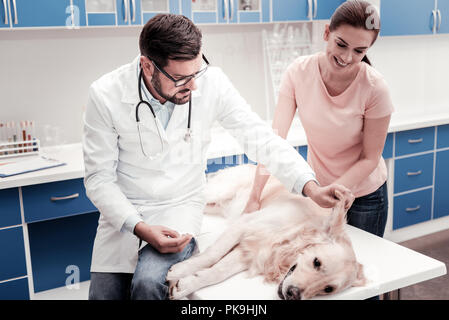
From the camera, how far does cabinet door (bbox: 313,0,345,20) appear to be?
3.33 meters

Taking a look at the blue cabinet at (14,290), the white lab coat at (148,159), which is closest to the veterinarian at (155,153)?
the white lab coat at (148,159)

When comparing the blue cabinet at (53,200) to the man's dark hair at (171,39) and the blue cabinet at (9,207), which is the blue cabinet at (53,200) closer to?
the blue cabinet at (9,207)

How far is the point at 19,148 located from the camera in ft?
8.87

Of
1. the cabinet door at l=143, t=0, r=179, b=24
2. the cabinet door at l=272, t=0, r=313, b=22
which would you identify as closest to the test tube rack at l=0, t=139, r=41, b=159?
the cabinet door at l=143, t=0, r=179, b=24

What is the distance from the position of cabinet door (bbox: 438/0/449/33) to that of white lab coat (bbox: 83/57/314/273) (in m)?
2.84

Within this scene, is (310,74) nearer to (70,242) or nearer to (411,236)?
(70,242)

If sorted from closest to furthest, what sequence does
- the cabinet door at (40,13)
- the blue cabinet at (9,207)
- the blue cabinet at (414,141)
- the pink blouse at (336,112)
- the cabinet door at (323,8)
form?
the pink blouse at (336,112), the blue cabinet at (9,207), the cabinet door at (40,13), the cabinet door at (323,8), the blue cabinet at (414,141)

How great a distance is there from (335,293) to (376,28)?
865mm

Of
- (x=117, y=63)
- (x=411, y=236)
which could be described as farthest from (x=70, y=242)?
(x=411, y=236)

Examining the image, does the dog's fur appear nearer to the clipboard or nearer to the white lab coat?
the white lab coat

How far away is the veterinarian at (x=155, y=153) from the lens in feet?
4.68

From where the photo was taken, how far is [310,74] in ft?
5.94

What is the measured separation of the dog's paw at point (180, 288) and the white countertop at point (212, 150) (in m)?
1.17

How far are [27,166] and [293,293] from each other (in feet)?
5.70
